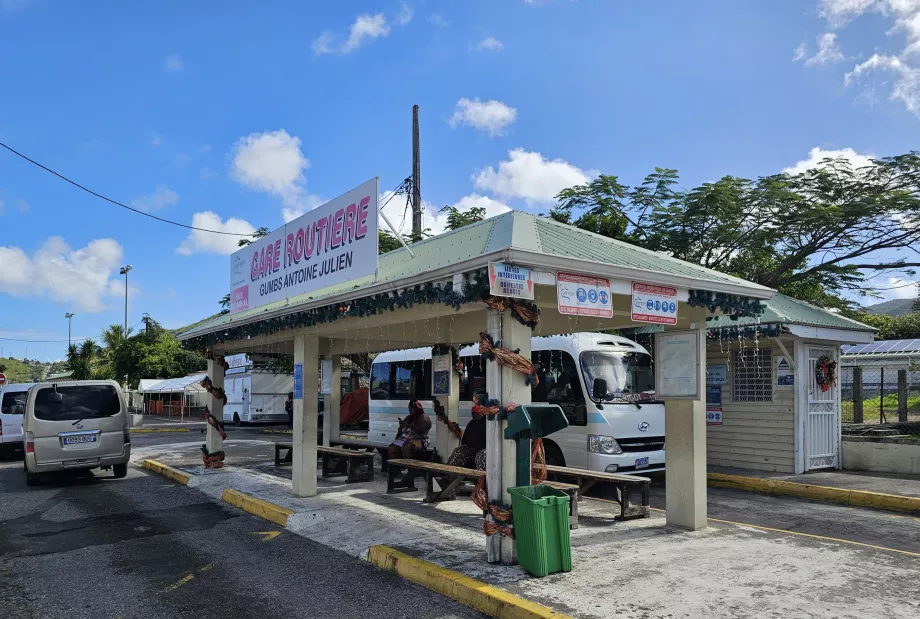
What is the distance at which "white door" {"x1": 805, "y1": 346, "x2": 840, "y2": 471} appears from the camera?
40.1ft

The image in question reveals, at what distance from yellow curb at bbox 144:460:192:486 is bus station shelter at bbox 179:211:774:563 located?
133 inches

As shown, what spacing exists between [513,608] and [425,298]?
3037 mm

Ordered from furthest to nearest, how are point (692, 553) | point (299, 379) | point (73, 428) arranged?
point (73, 428)
point (299, 379)
point (692, 553)

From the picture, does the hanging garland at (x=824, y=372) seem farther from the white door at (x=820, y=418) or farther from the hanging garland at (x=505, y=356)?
the hanging garland at (x=505, y=356)

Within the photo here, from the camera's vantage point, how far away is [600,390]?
34.1 ft

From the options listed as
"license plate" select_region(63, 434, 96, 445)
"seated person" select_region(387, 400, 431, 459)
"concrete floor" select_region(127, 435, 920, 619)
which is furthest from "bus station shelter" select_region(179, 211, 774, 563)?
"license plate" select_region(63, 434, 96, 445)

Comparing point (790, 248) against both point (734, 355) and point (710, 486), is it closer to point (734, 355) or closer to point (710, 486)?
point (734, 355)

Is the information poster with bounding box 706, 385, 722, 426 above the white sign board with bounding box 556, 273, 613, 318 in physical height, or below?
below

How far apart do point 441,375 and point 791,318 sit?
20.3ft

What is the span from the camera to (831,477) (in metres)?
11.6

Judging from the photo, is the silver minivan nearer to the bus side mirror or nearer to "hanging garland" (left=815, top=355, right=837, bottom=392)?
the bus side mirror

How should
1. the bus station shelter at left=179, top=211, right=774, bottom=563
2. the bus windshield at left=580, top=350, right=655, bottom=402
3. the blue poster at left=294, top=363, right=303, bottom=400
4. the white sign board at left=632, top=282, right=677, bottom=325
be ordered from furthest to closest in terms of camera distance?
the bus windshield at left=580, top=350, right=655, bottom=402 < the blue poster at left=294, top=363, right=303, bottom=400 < the white sign board at left=632, top=282, right=677, bottom=325 < the bus station shelter at left=179, top=211, right=774, bottom=563

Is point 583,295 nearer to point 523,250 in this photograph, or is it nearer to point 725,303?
point 523,250

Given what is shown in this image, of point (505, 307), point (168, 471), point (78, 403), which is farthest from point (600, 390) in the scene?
point (78, 403)
